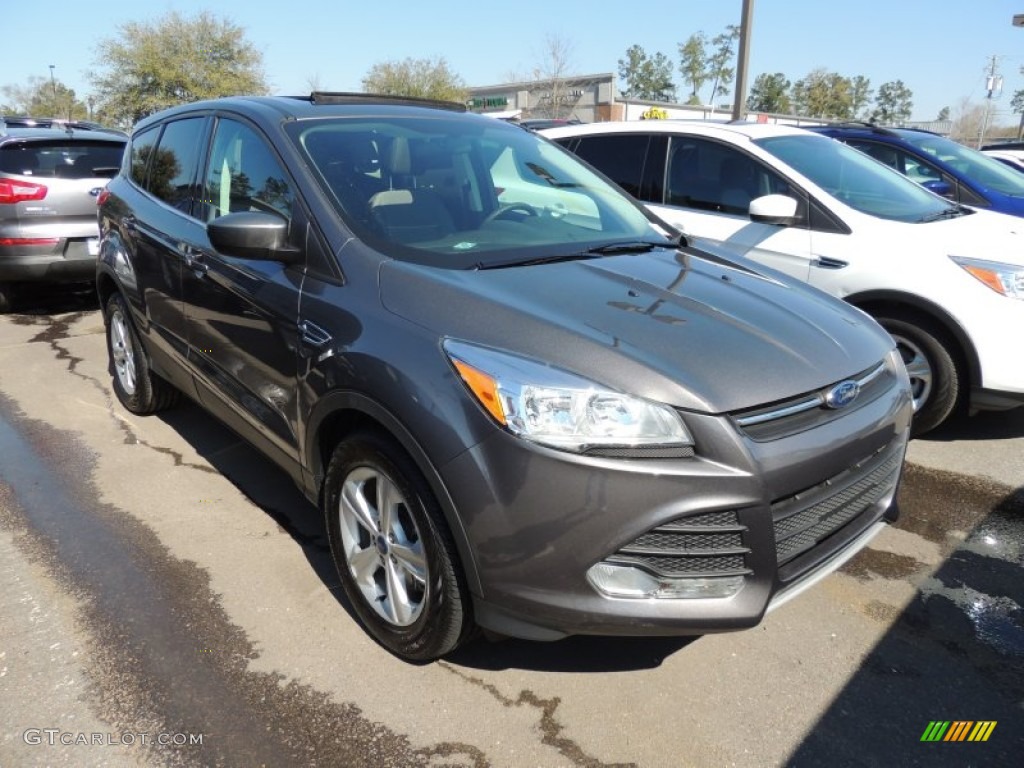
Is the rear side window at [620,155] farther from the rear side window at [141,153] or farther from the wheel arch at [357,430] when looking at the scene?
the wheel arch at [357,430]

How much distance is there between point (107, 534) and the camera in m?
3.37

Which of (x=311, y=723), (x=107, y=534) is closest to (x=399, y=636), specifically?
(x=311, y=723)

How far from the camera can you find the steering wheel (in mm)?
2969

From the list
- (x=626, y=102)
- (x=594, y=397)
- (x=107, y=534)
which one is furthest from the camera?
(x=626, y=102)

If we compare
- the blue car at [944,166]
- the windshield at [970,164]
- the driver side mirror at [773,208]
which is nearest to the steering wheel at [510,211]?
the driver side mirror at [773,208]

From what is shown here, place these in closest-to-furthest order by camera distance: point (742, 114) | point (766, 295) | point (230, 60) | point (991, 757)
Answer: point (991, 757)
point (766, 295)
point (742, 114)
point (230, 60)

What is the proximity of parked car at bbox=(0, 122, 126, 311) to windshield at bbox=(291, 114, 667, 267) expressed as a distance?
4871mm

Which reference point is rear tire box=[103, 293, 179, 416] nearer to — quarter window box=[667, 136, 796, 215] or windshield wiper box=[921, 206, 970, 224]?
quarter window box=[667, 136, 796, 215]

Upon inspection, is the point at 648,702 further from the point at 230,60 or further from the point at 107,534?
the point at 230,60

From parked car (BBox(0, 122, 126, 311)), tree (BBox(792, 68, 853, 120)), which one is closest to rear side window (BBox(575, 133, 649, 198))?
parked car (BBox(0, 122, 126, 311))

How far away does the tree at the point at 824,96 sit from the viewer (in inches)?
2675

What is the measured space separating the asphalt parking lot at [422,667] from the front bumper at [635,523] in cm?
42

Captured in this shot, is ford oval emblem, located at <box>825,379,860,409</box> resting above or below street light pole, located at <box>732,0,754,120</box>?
below

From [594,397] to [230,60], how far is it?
150 ft
